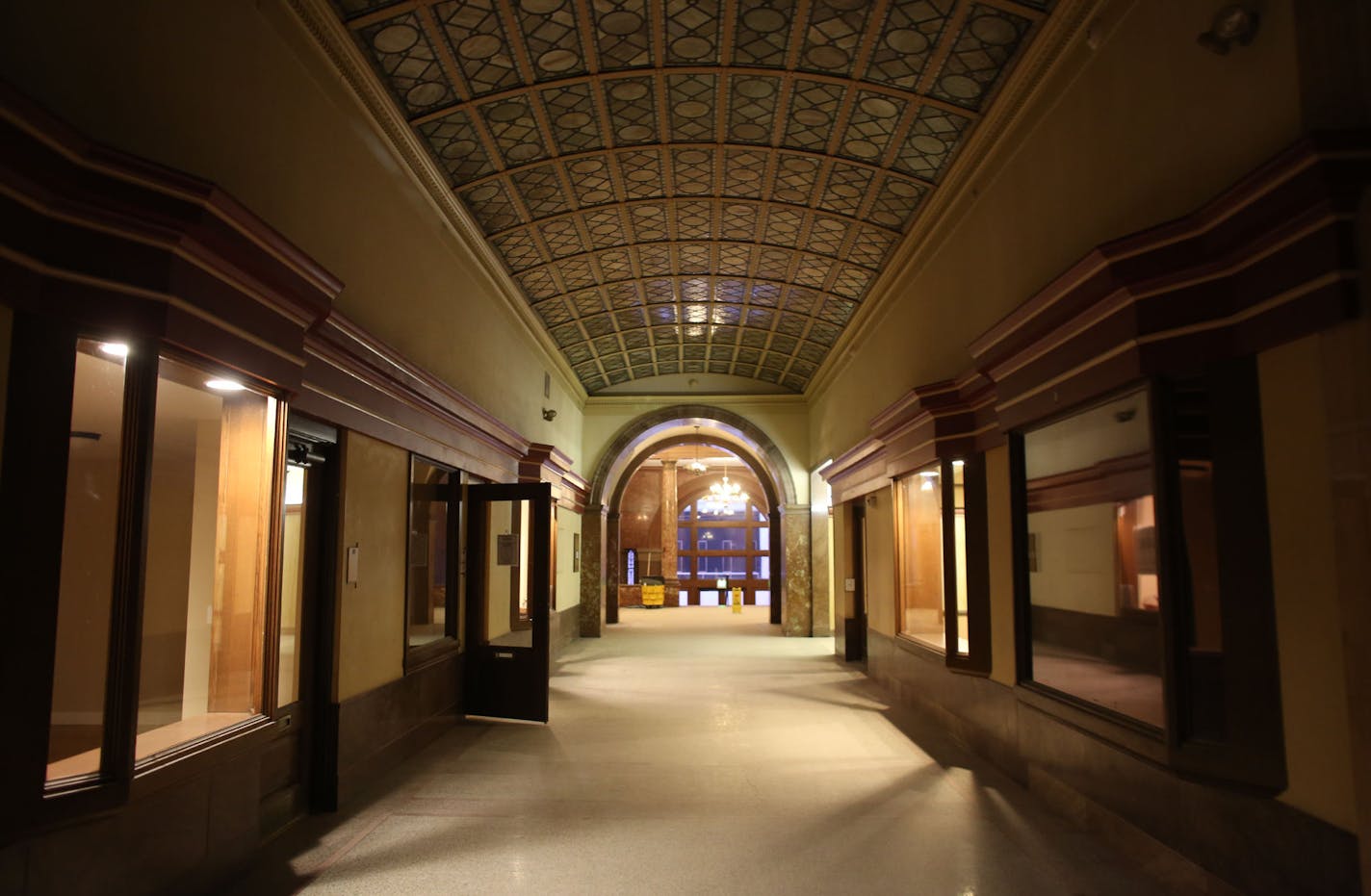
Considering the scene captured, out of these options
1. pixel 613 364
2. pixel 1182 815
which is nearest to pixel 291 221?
pixel 1182 815

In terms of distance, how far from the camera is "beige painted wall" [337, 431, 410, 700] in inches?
203

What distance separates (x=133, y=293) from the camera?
3.00 metres

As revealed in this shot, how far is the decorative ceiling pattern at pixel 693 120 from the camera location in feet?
16.1

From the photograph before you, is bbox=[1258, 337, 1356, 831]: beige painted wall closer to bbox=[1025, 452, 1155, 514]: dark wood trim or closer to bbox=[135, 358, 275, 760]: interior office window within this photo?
bbox=[1025, 452, 1155, 514]: dark wood trim

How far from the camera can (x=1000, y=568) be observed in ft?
18.8

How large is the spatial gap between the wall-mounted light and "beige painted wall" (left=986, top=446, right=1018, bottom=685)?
9.08 feet

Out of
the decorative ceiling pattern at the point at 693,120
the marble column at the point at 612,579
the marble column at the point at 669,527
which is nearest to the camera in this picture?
the decorative ceiling pattern at the point at 693,120

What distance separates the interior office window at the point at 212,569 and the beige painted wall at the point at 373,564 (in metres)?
1.00

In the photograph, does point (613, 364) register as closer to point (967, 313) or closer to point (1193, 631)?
point (967, 313)

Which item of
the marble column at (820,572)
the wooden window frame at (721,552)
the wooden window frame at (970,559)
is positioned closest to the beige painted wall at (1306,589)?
the wooden window frame at (970,559)

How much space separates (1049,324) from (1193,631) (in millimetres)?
1726

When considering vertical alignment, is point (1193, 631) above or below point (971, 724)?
above

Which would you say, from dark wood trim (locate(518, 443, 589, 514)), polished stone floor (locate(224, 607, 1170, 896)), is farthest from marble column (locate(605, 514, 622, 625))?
polished stone floor (locate(224, 607, 1170, 896))

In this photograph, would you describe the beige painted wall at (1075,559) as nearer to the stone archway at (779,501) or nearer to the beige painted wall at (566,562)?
the beige painted wall at (566,562)
